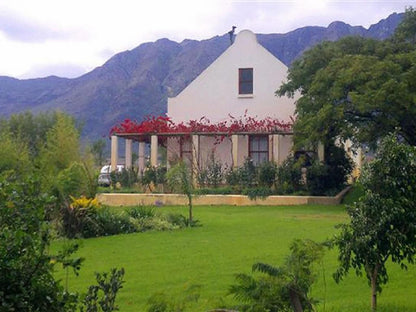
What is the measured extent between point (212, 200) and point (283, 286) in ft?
69.5

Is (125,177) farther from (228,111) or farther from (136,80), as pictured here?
(136,80)

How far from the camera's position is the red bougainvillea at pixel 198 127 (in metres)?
30.5

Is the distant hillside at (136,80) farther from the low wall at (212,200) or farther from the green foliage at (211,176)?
the low wall at (212,200)

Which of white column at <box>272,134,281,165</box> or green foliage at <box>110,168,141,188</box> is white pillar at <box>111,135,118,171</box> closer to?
green foliage at <box>110,168,141,188</box>

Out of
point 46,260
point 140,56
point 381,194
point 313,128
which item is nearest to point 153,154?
point 313,128

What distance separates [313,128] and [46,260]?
66.5 ft

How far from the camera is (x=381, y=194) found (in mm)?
6477

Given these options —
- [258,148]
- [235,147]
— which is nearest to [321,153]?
[235,147]

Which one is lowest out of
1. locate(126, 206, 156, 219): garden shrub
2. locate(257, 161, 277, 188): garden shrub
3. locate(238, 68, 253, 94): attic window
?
locate(126, 206, 156, 219): garden shrub

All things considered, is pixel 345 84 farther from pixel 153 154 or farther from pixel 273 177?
pixel 153 154

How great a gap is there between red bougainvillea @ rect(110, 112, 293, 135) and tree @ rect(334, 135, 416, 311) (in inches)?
931

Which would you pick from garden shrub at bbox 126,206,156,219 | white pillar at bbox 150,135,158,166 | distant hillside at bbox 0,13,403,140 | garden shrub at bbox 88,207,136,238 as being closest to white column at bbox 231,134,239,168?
white pillar at bbox 150,135,158,166

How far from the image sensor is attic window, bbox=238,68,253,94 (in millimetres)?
33656

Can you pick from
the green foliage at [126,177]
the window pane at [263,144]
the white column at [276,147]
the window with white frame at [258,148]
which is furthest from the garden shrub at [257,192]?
the green foliage at [126,177]
